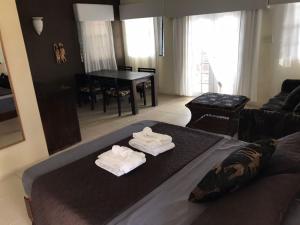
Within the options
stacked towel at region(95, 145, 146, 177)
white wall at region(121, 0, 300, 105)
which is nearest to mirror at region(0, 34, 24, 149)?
stacked towel at region(95, 145, 146, 177)

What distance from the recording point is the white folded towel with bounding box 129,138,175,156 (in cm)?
188

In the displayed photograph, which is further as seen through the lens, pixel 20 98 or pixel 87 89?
pixel 87 89

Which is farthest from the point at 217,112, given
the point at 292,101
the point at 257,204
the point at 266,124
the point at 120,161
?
the point at 257,204

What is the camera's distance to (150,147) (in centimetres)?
188

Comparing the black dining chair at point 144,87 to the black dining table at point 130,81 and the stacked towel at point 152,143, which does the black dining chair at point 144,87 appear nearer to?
the black dining table at point 130,81

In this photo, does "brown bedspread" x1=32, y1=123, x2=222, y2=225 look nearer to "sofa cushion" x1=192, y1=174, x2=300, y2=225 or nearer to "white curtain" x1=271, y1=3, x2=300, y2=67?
"sofa cushion" x1=192, y1=174, x2=300, y2=225

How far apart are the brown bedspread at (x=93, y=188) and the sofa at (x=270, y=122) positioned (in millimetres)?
1108

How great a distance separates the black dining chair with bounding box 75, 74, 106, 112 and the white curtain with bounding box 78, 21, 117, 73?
374mm

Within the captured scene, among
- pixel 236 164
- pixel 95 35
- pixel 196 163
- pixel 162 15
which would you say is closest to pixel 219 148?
pixel 196 163

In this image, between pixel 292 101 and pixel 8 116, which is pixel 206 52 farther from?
pixel 8 116

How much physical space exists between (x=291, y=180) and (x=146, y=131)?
45.1 inches

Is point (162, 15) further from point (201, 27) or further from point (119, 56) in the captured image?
point (119, 56)

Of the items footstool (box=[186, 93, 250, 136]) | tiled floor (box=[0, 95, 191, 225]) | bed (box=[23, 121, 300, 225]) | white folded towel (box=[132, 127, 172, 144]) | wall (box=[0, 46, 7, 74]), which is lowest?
tiled floor (box=[0, 95, 191, 225])

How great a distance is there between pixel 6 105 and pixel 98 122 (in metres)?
1.79
